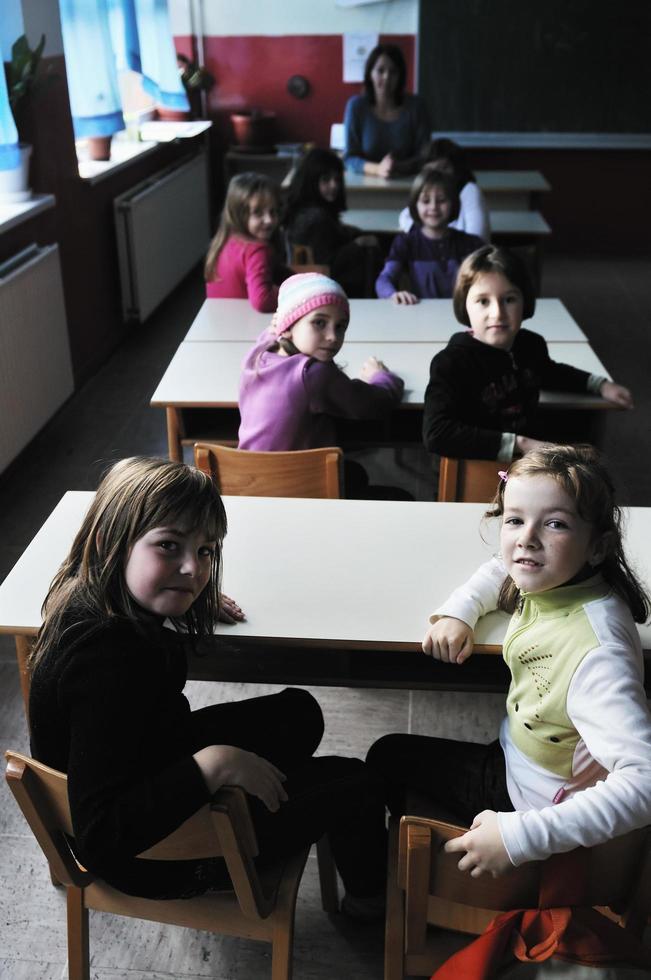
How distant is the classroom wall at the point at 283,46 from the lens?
6.67 meters

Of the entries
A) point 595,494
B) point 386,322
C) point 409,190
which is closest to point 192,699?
point 595,494

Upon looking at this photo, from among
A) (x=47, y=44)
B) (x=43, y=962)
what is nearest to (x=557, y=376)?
(x=43, y=962)

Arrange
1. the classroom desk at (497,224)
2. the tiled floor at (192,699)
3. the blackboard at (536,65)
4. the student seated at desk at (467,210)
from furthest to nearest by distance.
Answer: the blackboard at (536,65)
the classroom desk at (497,224)
the student seated at desk at (467,210)
the tiled floor at (192,699)

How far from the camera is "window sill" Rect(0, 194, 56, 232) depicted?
11.7 ft

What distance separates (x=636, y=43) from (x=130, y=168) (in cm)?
375

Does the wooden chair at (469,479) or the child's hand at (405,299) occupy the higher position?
the child's hand at (405,299)

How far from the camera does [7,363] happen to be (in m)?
3.51

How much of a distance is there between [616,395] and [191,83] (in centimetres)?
505

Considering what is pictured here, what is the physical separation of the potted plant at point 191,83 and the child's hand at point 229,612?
543cm

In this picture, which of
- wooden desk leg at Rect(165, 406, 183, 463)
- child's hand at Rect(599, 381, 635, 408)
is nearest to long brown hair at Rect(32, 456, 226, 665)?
wooden desk leg at Rect(165, 406, 183, 463)

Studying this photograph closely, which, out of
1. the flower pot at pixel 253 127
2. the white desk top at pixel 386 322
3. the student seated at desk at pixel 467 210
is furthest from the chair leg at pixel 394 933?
the flower pot at pixel 253 127

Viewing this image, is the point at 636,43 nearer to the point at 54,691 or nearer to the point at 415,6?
the point at 415,6

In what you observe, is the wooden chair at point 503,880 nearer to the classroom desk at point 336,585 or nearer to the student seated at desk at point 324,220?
the classroom desk at point 336,585

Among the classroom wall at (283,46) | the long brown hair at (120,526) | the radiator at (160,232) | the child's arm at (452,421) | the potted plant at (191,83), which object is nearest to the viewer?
the long brown hair at (120,526)
